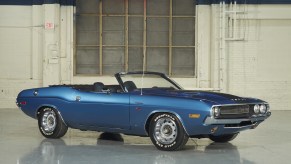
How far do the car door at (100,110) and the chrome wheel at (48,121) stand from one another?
53 centimetres

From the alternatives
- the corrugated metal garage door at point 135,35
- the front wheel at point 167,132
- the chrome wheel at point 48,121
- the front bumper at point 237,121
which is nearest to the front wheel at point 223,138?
the front bumper at point 237,121

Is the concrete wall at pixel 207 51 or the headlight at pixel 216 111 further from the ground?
the concrete wall at pixel 207 51

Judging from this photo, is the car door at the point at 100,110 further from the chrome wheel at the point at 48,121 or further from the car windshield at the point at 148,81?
the chrome wheel at the point at 48,121

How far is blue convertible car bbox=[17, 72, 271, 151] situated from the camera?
7762 mm

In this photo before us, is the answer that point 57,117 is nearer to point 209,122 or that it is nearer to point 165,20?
point 209,122

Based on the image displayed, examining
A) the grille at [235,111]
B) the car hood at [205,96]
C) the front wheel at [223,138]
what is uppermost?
the car hood at [205,96]

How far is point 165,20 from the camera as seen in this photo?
17812 mm

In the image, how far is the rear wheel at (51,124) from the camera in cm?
930

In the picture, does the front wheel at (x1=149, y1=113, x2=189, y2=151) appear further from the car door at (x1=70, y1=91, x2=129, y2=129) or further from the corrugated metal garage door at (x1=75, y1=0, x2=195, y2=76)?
the corrugated metal garage door at (x1=75, y1=0, x2=195, y2=76)

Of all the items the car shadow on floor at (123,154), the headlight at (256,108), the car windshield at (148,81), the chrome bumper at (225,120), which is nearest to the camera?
the car shadow on floor at (123,154)

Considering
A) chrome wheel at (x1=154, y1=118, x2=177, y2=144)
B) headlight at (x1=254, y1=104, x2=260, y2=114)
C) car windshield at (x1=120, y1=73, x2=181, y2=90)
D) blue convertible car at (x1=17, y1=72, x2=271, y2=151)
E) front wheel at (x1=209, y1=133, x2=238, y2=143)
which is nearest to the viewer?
blue convertible car at (x1=17, y1=72, x2=271, y2=151)

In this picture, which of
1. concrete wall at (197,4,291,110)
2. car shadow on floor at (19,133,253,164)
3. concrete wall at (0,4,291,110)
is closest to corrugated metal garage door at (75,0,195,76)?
concrete wall at (0,4,291,110)

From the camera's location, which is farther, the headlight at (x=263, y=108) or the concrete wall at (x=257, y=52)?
the concrete wall at (x=257, y=52)

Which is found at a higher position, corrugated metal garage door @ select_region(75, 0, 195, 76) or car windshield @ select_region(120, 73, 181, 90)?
corrugated metal garage door @ select_region(75, 0, 195, 76)
